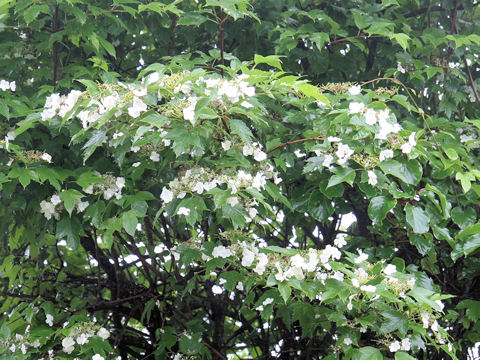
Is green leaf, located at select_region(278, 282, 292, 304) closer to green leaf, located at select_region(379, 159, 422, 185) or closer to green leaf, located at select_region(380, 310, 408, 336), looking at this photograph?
green leaf, located at select_region(380, 310, 408, 336)

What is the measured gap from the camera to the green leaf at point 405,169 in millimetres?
2209

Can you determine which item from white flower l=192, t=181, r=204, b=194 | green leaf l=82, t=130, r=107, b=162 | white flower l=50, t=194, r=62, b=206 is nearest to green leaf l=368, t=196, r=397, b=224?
white flower l=192, t=181, r=204, b=194

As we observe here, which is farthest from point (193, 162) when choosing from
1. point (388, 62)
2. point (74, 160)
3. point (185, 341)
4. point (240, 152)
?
point (388, 62)

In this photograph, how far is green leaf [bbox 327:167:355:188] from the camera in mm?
2180

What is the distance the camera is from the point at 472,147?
115 inches

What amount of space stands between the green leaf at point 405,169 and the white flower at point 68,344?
144cm

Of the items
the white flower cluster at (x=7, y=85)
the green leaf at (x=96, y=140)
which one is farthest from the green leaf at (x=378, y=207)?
the white flower cluster at (x=7, y=85)

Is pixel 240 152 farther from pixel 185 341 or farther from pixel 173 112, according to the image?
pixel 185 341

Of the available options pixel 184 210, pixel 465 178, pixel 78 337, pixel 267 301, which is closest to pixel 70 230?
pixel 78 337

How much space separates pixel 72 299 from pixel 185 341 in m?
0.75

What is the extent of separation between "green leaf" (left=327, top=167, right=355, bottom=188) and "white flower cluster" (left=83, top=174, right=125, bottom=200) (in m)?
0.82

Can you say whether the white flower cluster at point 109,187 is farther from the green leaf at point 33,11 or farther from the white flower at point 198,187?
the green leaf at point 33,11

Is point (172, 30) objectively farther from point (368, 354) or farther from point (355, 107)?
point (368, 354)

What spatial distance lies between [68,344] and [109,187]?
0.69 metres
